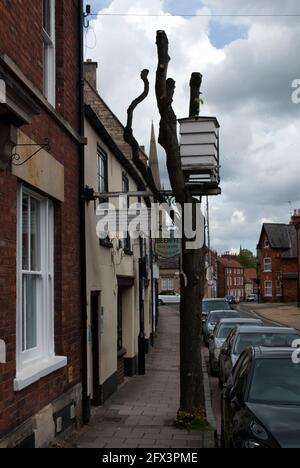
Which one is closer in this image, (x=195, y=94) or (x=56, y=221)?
(x=56, y=221)

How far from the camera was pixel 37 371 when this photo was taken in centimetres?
707

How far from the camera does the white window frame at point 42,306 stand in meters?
6.93

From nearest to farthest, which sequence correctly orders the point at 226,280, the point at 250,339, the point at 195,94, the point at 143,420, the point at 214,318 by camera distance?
the point at 143,420 → the point at 195,94 → the point at 250,339 → the point at 214,318 → the point at 226,280

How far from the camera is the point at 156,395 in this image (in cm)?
1352

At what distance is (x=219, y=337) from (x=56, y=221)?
1088cm

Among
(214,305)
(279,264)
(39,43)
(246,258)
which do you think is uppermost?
(246,258)

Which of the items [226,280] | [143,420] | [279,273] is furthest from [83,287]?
[226,280]

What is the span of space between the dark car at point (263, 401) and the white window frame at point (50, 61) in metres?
4.51

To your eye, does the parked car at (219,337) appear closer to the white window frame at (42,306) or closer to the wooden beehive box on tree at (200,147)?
the wooden beehive box on tree at (200,147)

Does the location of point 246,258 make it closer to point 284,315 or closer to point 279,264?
point 279,264

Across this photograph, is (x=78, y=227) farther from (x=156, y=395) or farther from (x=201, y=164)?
(x=156, y=395)
